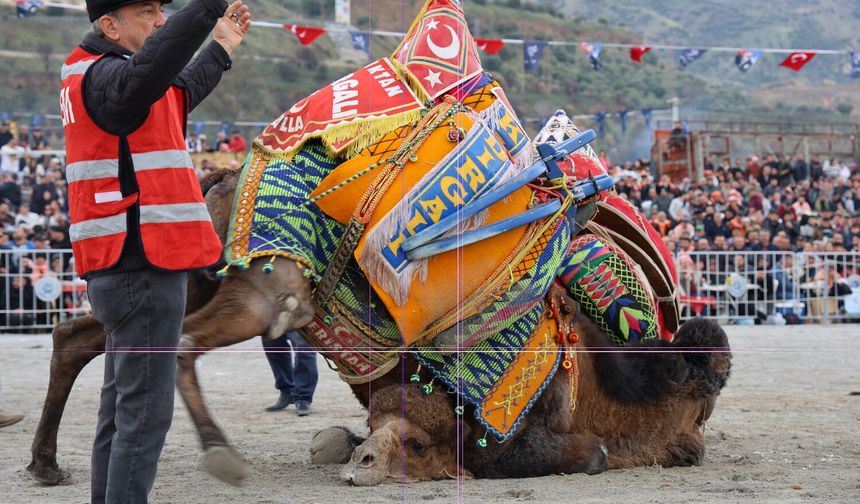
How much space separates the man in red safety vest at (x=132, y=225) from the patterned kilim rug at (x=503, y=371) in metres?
1.65

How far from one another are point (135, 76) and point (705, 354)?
3369mm

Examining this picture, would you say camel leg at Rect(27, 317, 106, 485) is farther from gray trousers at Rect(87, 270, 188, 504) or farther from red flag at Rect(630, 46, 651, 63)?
red flag at Rect(630, 46, 651, 63)

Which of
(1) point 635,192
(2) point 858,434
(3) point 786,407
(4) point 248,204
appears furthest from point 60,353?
(1) point 635,192

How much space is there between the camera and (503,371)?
4.69 metres

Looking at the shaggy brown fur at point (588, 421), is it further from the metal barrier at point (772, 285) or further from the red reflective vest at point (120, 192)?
the metal barrier at point (772, 285)

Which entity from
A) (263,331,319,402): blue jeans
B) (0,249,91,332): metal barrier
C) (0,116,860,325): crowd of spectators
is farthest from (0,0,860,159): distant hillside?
(263,331,319,402): blue jeans

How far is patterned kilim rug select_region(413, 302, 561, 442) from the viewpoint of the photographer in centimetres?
461

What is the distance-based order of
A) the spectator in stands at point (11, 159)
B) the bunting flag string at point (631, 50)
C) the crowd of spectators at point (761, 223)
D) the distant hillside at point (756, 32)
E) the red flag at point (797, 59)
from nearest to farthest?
the crowd of spectators at point (761, 223) < the bunting flag string at point (631, 50) < the red flag at point (797, 59) < the spectator in stands at point (11, 159) < the distant hillside at point (756, 32)

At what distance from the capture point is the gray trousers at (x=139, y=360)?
3.09 m

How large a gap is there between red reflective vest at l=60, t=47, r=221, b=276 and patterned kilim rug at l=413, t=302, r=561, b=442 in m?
1.69

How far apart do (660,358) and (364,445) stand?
1608 mm

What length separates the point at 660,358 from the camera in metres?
5.14

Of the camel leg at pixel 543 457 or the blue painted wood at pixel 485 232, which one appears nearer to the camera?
the blue painted wood at pixel 485 232

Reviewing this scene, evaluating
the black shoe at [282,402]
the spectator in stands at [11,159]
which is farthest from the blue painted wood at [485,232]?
the spectator in stands at [11,159]
